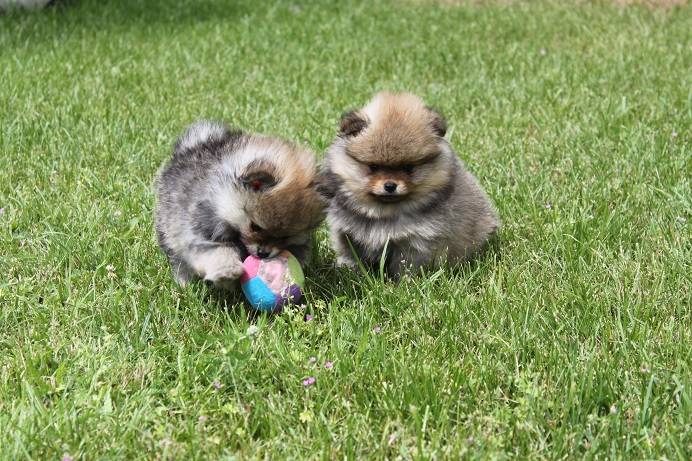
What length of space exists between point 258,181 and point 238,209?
6.6 inches

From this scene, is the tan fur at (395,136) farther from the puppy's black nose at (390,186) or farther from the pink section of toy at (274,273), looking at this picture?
the pink section of toy at (274,273)

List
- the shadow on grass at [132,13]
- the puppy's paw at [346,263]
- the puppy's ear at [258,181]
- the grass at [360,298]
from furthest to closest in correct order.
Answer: the shadow on grass at [132,13] → the puppy's paw at [346,263] → the puppy's ear at [258,181] → the grass at [360,298]

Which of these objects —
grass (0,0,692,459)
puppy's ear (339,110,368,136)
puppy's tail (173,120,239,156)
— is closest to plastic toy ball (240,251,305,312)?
grass (0,0,692,459)

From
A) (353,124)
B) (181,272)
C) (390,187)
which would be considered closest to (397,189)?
(390,187)

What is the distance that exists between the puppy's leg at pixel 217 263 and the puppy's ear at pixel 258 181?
32 cm

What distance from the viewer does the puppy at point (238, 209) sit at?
3.41 metres

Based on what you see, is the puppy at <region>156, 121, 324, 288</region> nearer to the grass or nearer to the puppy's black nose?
the grass

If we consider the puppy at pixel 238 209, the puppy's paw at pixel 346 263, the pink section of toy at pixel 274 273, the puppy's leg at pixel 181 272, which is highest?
the puppy at pixel 238 209

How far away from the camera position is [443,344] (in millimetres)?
3266

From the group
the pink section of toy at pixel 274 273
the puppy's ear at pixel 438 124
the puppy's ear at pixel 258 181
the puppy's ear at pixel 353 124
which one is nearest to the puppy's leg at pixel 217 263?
the pink section of toy at pixel 274 273

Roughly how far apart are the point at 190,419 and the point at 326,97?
454 cm

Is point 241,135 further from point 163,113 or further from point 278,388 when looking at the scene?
point 163,113

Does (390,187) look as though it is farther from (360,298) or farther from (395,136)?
(360,298)

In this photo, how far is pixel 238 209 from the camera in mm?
3475
